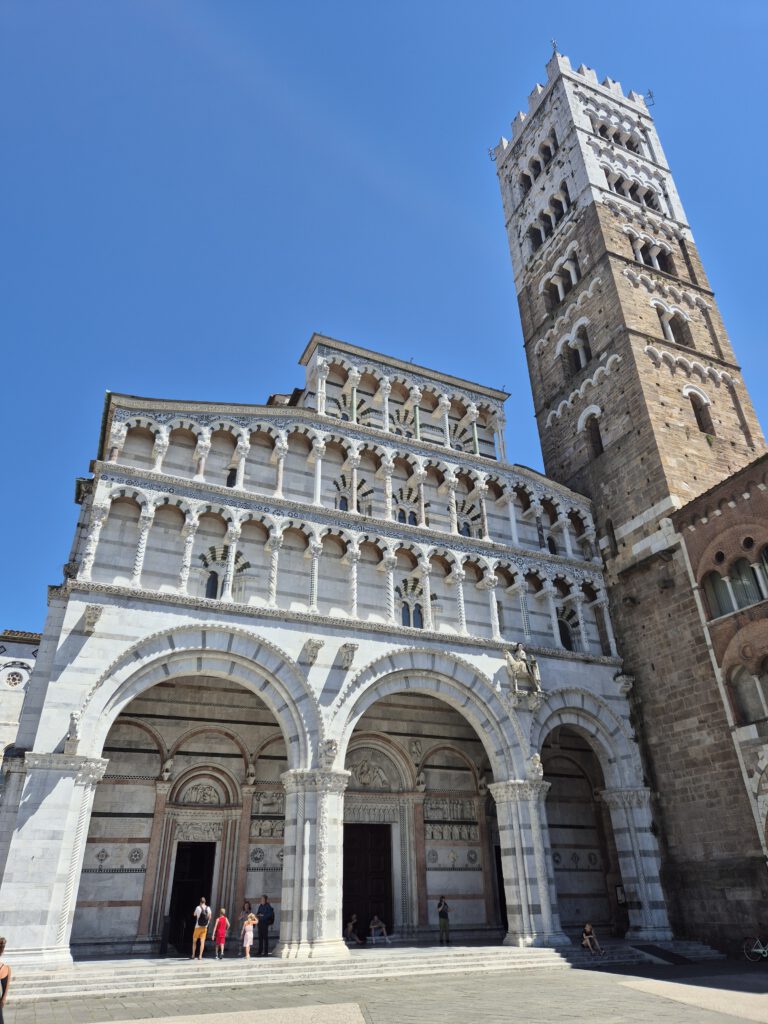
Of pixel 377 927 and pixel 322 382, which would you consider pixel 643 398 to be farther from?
pixel 377 927

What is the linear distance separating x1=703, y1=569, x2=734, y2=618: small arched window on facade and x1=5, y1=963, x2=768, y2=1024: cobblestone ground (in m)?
7.94

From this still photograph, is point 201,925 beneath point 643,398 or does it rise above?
beneath

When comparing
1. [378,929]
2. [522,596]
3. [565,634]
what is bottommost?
[378,929]

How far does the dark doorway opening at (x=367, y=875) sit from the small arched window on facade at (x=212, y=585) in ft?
23.6

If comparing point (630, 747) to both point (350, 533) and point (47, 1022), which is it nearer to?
point (350, 533)

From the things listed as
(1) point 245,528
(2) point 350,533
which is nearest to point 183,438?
(1) point 245,528

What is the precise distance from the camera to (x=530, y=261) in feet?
98.5

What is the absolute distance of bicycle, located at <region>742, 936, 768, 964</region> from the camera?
1492 cm

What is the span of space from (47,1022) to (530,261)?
2930 cm

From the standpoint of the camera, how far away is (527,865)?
16344mm

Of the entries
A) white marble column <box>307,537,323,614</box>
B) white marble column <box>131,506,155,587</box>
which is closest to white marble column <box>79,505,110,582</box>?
white marble column <box>131,506,155,587</box>

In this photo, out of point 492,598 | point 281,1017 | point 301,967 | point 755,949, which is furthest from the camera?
point 492,598

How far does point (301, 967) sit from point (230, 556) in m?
8.43

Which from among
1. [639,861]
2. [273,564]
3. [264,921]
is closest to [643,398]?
[273,564]
